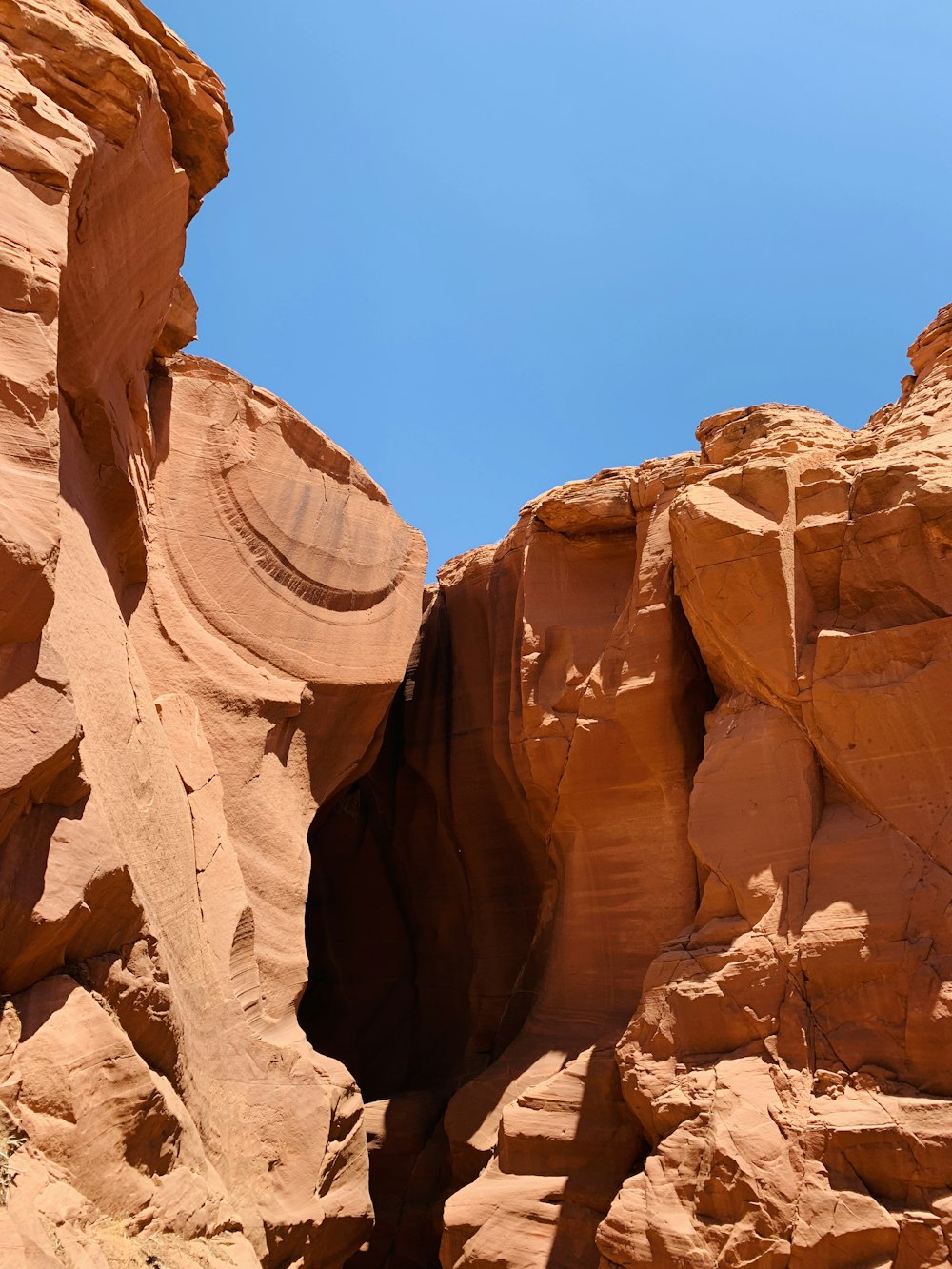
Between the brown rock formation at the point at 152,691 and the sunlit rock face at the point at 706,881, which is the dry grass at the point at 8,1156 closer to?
the brown rock formation at the point at 152,691

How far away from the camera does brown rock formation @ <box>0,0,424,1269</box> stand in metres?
5.18

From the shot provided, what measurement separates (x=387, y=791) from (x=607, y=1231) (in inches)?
301

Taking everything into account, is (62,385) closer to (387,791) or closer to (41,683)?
(41,683)

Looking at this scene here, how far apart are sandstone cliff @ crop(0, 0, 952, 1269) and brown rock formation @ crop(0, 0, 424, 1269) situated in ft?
0.10

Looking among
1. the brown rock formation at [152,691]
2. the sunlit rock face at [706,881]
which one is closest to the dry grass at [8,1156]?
the brown rock formation at [152,691]

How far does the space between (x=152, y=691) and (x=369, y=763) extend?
10.8 feet

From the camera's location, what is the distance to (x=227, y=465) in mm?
9898

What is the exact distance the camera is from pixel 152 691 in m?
8.63

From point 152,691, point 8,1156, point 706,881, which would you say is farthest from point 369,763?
point 8,1156

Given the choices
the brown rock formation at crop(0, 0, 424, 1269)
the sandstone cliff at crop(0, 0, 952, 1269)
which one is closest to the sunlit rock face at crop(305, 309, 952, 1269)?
the sandstone cliff at crop(0, 0, 952, 1269)

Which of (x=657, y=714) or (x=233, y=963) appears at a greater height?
(x=657, y=714)

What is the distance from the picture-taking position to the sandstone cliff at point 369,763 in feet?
18.2

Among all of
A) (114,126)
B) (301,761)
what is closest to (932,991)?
(301,761)

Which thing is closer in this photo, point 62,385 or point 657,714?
point 62,385
